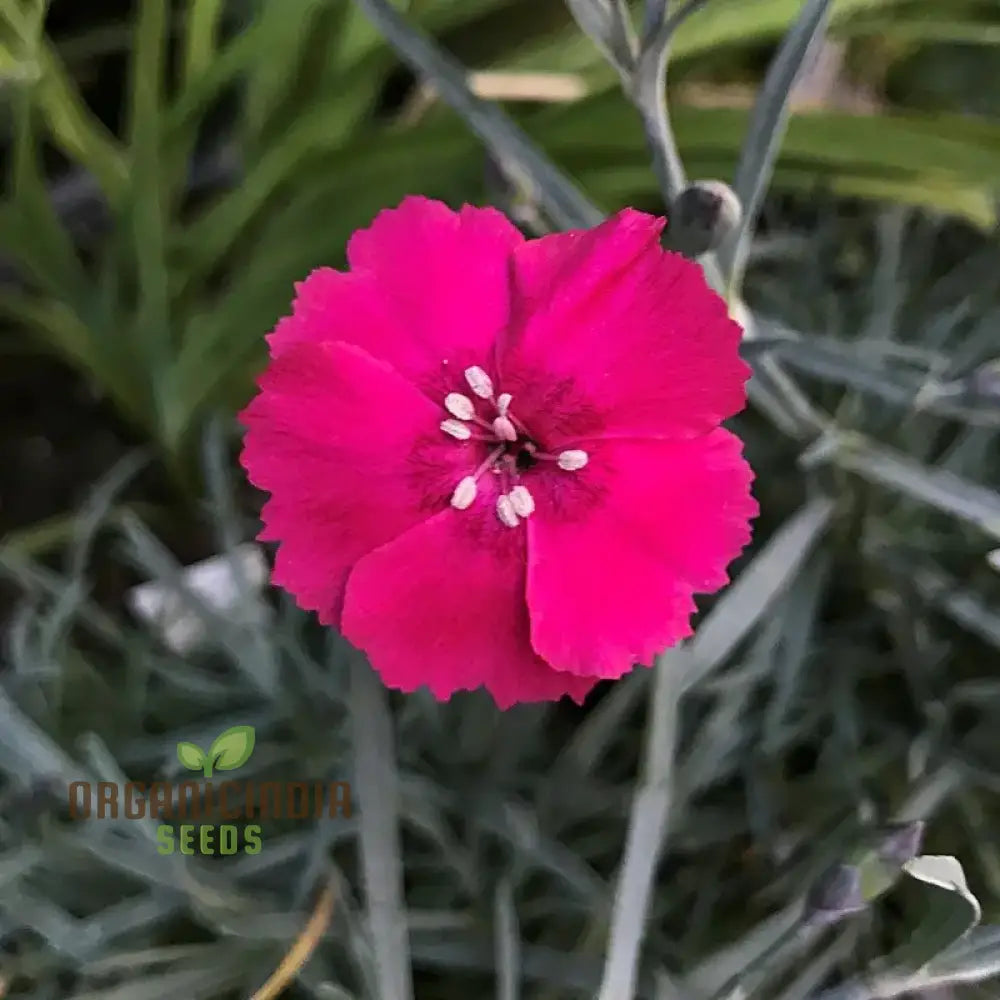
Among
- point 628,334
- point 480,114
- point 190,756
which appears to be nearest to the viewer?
point 628,334

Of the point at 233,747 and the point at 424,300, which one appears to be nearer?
the point at 424,300

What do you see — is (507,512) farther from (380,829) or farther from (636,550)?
(380,829)

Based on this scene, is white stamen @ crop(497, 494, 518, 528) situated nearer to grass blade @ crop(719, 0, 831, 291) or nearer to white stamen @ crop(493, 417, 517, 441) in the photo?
white stamen @ crop(493, 417, 517, 441)

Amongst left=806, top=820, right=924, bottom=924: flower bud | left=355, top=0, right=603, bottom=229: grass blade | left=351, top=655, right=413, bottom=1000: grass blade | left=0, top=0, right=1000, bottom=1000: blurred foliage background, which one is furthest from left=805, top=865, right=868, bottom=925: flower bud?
left=355, top=0, right=603, bottom=229: grass blade

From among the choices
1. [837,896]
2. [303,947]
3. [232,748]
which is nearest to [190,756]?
[232,748]

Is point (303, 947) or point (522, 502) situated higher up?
point (522, 502)
